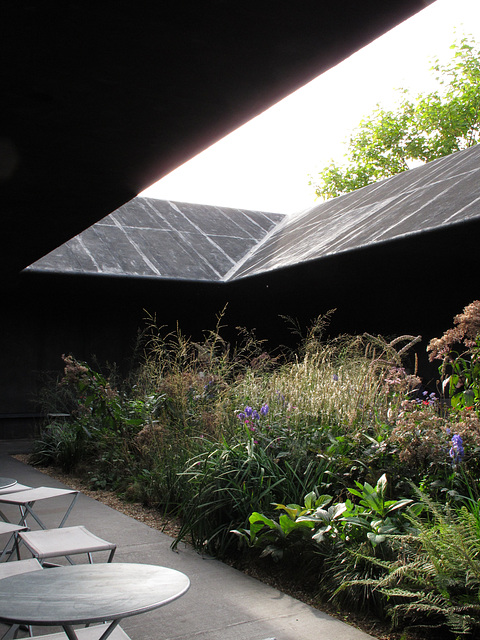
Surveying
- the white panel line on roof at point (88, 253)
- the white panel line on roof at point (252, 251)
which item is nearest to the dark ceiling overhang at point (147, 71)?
the white panel line on roof at point (88, 253)

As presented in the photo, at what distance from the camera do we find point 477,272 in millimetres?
7324

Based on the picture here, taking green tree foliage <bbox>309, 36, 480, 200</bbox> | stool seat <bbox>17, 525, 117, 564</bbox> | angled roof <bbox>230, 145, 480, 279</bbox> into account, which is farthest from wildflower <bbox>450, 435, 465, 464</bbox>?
green tree foliage <bbox>309, 36, 480, 200</bbox>

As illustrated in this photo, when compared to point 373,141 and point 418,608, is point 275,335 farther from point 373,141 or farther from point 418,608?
point 373,141

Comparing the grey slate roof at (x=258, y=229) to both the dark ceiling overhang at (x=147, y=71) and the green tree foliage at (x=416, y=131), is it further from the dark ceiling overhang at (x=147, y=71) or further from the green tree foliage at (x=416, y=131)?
the green tree foliage at (x=416, y=131)

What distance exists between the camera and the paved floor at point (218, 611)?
9.30 ft

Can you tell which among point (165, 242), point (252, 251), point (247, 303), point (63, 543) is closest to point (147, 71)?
point (63, 543)

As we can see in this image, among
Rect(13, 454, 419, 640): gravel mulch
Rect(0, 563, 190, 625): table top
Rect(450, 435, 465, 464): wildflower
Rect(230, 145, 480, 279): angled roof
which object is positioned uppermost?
Rect(230, 145, 480, 279): angled roof

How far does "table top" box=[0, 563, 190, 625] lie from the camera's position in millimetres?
1728

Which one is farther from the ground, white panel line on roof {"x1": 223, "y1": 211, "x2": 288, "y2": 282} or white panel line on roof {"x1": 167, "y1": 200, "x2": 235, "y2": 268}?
white panel line on roof {"x1": 167, "y1": 200, "x2": 235, "y2": 268}

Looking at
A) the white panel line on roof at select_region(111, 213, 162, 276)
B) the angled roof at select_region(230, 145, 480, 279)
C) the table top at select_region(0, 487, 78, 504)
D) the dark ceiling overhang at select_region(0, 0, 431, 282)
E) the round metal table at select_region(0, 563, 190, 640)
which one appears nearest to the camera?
the round metal table at select_region(0, 563, 190, 640)

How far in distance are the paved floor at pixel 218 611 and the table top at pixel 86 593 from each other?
871mm

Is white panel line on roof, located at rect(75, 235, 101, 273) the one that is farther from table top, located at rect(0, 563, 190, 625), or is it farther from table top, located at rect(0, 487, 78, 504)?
table top, located at rect(0, 563, 190, 625)

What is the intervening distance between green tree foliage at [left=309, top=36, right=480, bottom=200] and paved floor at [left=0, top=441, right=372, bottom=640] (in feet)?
88.2

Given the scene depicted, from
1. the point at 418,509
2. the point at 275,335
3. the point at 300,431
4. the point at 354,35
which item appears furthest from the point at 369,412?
the point at 275,335
